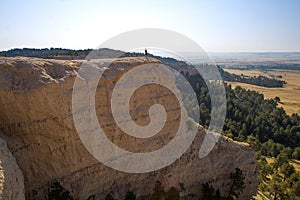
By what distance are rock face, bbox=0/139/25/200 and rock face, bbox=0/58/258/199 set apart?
602 mm

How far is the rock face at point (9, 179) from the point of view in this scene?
13164 mm

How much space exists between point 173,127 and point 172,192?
6593mm

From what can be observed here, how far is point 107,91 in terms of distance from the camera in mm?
24312

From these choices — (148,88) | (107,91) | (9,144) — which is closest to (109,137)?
(107,91)

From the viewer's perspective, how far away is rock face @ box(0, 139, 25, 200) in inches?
518

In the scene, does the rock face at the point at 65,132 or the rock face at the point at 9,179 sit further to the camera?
the rock face at the point at 65,132

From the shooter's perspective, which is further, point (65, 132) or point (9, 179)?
point (65, 132)

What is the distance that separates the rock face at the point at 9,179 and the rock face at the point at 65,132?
1.98 feet

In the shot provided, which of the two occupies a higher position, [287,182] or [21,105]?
[21,105]

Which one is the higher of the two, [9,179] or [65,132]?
[65,132]

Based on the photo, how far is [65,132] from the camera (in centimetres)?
2186

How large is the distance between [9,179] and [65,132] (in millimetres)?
7958

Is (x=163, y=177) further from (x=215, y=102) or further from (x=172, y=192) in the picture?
(x=215, y=102)

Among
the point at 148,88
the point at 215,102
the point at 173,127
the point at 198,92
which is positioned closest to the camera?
the point at 148,88
